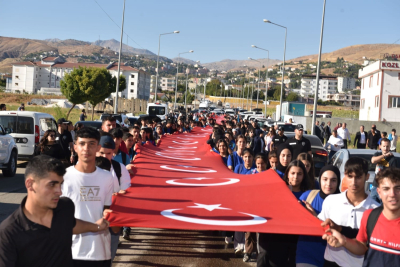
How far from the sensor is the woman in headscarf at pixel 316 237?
552 cm

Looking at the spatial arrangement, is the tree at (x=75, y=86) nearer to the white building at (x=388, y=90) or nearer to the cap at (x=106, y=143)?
the white building at (x=388, y=90)

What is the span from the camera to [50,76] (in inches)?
7530

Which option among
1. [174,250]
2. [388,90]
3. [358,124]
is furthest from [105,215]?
[388,90]

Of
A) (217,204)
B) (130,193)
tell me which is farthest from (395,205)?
(130,193)

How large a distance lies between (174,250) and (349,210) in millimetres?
4297

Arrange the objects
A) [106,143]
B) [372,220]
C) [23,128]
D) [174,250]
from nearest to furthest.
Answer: [372,220]
[106,143]
[174,250]
[23,128]

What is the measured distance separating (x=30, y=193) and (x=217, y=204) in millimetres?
3120

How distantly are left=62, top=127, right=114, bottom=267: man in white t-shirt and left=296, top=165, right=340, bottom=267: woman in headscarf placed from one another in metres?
1.96

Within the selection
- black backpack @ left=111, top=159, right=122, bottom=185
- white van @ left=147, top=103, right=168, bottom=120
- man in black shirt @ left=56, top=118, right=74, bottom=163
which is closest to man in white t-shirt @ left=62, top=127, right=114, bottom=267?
black backpack @ left=111, top=159, right=122, bottom=185

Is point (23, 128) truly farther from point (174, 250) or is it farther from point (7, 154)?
point (174, 250)

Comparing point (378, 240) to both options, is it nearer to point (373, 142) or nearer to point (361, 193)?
point (361, 193)

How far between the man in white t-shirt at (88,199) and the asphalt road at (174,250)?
2908 mm

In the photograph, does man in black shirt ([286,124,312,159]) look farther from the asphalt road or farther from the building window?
the building window

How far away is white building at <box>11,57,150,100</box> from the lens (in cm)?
17162
